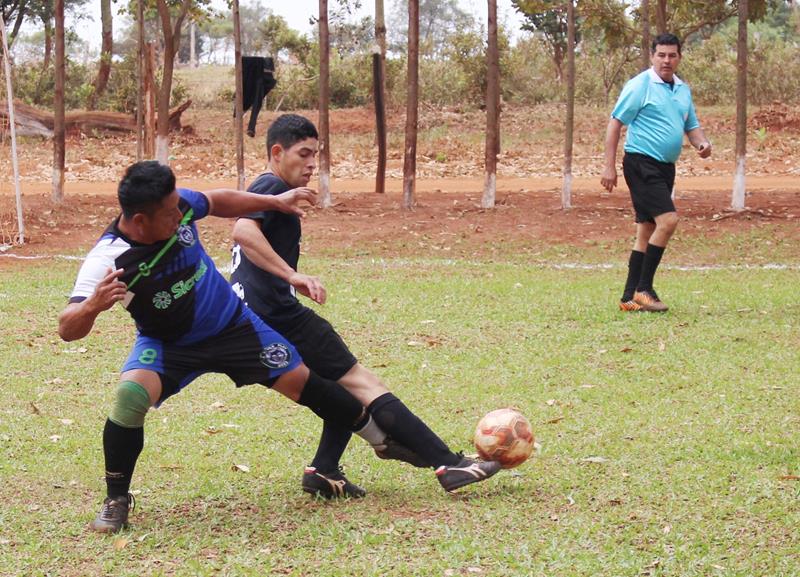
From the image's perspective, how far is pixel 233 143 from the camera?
29000 mm

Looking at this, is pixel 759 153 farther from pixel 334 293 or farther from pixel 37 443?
pixel 37 443

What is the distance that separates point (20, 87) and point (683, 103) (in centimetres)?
2932

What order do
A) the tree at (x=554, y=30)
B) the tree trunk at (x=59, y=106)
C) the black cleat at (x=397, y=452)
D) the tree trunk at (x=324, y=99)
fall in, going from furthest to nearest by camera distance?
the tree at (x=554, y=30)
the tree trunk at (x=59, y=106)
the tree trunk at (x=324, y=99)
the black cleat at (x=397, y=452)

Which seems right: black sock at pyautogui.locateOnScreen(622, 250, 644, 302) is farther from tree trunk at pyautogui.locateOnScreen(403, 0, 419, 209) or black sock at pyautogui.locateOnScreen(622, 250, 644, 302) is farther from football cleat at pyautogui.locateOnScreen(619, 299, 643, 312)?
tree trunk at pyautogui.locateOnScreen(403, 0, 419, 209)

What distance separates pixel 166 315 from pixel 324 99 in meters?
12.4

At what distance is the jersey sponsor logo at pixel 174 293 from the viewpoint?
178 inches

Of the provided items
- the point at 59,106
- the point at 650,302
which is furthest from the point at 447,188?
the point at 650,302

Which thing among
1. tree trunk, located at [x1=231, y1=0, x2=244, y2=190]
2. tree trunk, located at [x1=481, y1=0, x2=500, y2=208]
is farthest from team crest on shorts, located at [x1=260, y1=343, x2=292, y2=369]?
tree trunk, located at [x1=231, y1=0, x2=244, y2=190]

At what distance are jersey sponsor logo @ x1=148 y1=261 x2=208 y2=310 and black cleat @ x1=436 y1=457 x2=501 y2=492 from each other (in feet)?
4.21

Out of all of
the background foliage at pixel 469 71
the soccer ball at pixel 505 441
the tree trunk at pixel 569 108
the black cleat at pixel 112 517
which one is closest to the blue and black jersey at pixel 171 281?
the black cleat at pixel 112 517

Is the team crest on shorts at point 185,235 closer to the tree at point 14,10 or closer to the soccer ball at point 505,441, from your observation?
the soccer ball at point 505,441

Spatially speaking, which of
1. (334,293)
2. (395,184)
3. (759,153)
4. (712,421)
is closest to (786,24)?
(759,153)

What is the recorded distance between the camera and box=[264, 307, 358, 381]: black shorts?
5.00 meters

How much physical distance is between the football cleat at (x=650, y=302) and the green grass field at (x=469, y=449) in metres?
0.18
